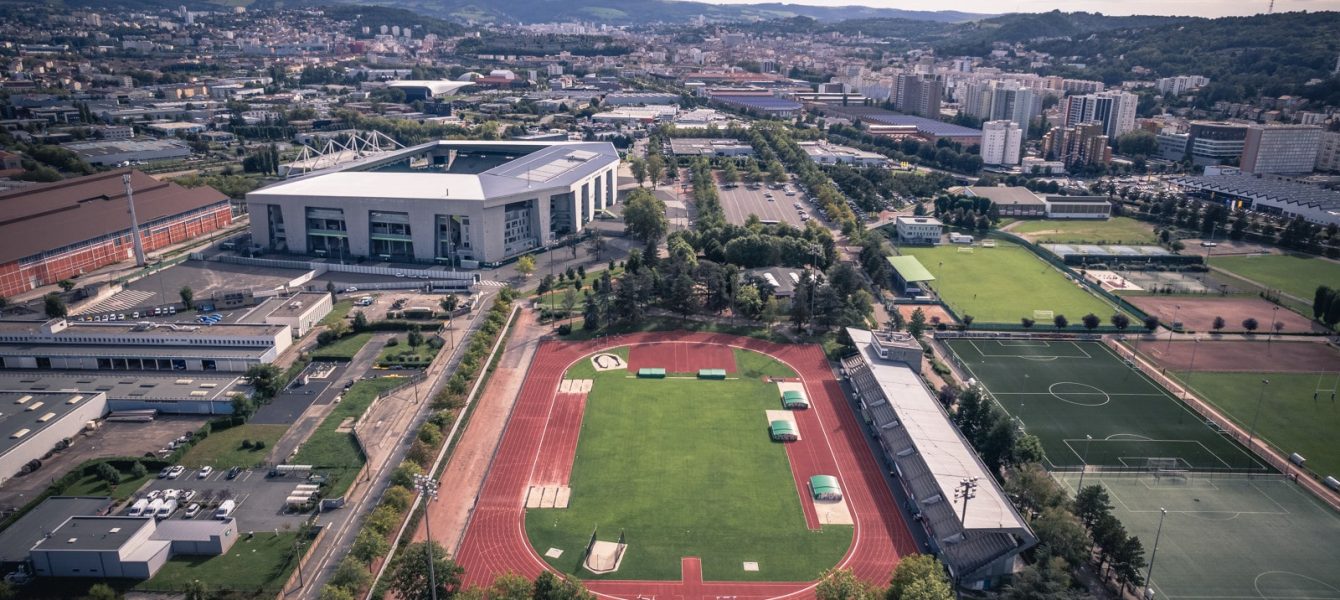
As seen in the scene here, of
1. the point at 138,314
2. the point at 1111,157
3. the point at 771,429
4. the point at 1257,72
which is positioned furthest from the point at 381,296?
the point at 1257,72

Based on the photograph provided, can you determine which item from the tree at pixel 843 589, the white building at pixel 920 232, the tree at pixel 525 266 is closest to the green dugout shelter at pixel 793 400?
the tree at pixel 843 589

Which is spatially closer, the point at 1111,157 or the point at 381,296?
the point at 381,296

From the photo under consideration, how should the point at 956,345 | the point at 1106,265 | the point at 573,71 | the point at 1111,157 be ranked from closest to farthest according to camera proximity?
the point at 956,345
the point at 1106,265
the point at 1111,157
the point at 573,71

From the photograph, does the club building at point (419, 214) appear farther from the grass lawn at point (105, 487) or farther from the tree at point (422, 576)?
the tree at point (422, 576)

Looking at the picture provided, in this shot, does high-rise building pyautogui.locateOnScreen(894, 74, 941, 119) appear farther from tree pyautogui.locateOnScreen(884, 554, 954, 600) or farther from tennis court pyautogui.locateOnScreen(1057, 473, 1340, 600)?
tree pyautogui.locateOnScreen(884, 554, 954, 600)

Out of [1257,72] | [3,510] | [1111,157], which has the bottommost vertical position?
[3,510]

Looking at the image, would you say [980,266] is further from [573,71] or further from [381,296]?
[573,71]
